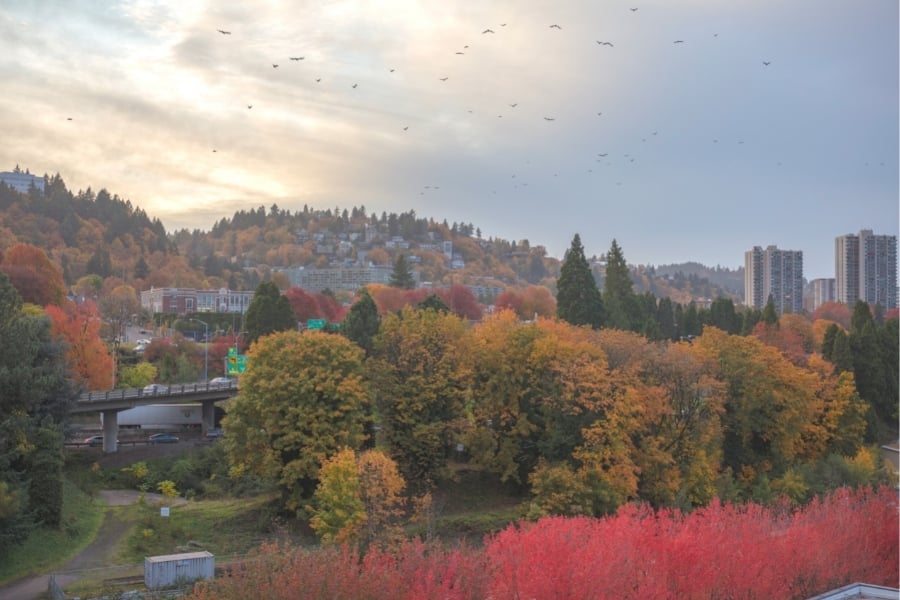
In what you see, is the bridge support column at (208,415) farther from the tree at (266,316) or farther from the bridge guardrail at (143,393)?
the tree at (266,316)

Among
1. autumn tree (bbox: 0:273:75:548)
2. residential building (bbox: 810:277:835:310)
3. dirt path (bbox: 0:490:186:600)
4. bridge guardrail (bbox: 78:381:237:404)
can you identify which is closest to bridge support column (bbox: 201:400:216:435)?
bridge guardrail (bbox: 78:381:237:404)

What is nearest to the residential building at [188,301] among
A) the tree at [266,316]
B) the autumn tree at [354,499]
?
the tree at [266,316]

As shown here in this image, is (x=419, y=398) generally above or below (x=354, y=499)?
above

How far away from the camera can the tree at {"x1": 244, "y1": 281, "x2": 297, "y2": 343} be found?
4794 centimetres

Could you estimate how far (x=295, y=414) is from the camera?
30062mm

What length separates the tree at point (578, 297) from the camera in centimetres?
5522

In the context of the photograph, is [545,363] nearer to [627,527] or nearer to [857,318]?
[627,527]

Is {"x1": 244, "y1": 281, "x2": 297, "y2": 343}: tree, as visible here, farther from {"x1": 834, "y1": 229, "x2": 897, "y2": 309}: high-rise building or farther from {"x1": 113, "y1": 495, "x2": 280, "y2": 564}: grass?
{"x1": 834, "y1": 229, "x2": 897, "y2": 309}: high-rise building

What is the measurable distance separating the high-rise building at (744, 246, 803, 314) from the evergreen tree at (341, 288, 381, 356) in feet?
340

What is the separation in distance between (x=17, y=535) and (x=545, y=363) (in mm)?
19544

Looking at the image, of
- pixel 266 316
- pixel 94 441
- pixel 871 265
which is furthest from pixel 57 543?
pixel 871 265

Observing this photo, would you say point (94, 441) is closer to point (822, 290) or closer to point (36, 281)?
point (36, 281)

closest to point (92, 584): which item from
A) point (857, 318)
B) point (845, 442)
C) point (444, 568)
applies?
point (444, 568)

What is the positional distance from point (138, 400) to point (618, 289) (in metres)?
40.0
